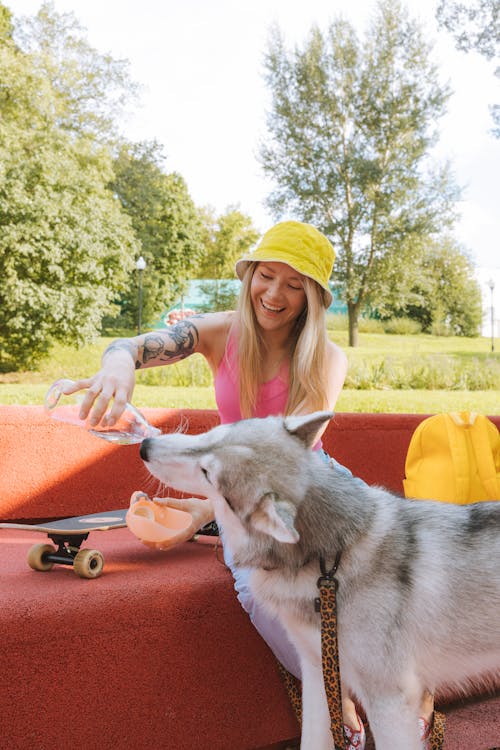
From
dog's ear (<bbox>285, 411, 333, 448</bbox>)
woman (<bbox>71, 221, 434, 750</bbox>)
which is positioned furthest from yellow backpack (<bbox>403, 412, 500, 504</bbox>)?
dog's ear (<bbox>285, 411, 333, 448</bbox>)

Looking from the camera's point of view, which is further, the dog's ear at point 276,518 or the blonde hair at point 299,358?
the blonde hair at point 299,358

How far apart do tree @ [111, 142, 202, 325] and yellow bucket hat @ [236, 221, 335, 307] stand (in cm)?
2235

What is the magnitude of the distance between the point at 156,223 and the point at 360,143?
961cm

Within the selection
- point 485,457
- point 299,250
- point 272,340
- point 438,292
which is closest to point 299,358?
point 272,340

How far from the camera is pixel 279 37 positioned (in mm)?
21359

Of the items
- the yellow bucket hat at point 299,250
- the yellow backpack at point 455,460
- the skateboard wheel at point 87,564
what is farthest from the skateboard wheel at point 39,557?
the yellow backpack at point 455,460

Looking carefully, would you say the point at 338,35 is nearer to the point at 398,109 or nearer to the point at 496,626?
the point at 398,109

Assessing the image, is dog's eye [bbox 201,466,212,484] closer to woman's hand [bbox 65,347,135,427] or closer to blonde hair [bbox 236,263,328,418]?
woman's hand [bbox 65,347,135,427]

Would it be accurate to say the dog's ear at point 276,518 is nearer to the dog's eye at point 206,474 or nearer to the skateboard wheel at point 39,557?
the dog's eye at point 206,474

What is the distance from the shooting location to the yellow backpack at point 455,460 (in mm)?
2893

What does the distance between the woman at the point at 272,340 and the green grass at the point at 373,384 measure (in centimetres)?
530

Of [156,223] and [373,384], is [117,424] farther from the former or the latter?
[156,223]

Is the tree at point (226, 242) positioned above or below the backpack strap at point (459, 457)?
above

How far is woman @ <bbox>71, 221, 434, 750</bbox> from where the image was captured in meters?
2.52
